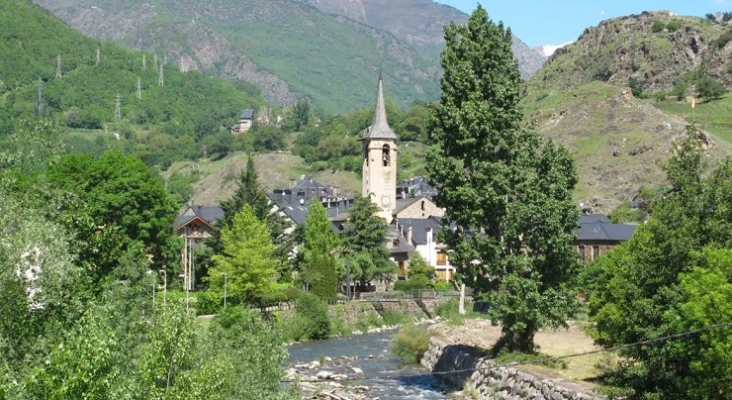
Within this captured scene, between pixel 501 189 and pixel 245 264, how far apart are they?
3049cm

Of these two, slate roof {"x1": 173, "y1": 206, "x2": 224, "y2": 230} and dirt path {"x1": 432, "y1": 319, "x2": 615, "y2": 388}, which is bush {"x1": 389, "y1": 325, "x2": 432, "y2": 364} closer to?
dirt path {"x1": 432, "y1": 319, "x2": 615, "y2": 388}

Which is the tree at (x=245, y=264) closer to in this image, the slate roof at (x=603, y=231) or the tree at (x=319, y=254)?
the tree at (x=319, y=254)

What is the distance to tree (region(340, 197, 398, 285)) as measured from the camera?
291 ft

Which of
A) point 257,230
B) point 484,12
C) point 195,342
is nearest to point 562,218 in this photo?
point 484,12

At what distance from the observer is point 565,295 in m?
40.8

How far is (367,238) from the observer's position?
89.6 meters

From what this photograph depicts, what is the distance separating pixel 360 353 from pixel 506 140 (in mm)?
22305

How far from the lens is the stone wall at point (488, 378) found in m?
35.9

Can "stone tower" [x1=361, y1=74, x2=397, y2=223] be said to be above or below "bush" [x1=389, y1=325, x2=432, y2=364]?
above

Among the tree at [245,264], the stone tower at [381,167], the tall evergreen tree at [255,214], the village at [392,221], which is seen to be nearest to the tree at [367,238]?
the village at [392,221]

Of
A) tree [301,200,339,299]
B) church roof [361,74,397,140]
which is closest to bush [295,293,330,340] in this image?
tree [301,200,339,299]

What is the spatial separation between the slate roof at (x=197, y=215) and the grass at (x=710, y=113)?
8095 cm

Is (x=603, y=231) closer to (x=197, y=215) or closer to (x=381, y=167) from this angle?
(x=381, y=167)

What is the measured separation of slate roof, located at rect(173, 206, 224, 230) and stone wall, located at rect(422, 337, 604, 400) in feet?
154
